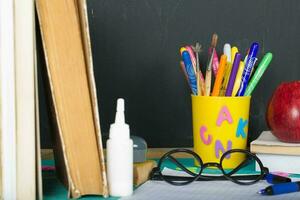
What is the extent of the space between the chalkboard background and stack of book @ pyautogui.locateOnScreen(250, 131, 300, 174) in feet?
0.62

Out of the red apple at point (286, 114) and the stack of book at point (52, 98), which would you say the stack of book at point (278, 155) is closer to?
the red apple at point (286, 114)

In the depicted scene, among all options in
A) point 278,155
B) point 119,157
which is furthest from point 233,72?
point 119,157

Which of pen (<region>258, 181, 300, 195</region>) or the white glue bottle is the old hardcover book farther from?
pen (<region>258, 181, 300, 195</region>)

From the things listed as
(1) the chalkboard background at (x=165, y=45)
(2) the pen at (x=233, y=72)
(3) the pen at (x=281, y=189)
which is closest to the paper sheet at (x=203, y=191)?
(3) the pen at (x=281, y=189)

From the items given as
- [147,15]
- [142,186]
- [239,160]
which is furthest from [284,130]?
[147,15]

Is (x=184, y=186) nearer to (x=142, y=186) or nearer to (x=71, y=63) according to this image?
(x=142, y=186)

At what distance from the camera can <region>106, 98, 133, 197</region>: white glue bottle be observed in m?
0.66

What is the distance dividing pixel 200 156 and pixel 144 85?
0.19m

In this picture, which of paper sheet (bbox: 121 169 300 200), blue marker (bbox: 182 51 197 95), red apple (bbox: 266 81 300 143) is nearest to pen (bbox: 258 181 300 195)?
paper sheet (bbox: 121 169 300 200)

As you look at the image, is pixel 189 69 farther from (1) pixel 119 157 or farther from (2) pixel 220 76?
(1) pixel 119 157

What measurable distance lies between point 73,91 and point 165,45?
35 centimetres

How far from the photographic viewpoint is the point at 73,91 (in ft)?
2.09

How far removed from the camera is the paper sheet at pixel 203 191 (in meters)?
0.67

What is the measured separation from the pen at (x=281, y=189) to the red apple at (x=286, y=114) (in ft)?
0.36
